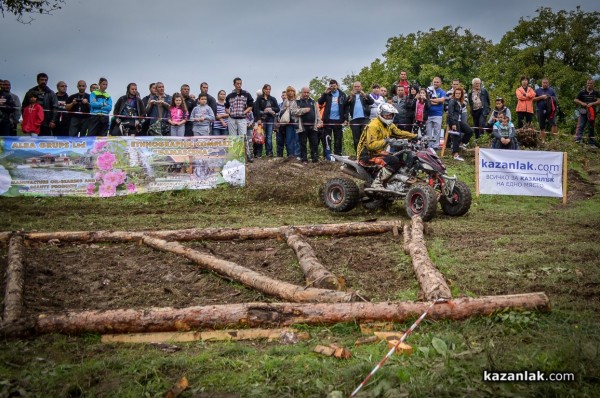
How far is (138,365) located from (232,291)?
2.21 metres

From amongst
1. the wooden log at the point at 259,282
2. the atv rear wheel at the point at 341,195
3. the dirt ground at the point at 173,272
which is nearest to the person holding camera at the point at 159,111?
the atv rear wheel at the point at 341,195

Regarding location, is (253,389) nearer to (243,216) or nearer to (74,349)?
(74,349)

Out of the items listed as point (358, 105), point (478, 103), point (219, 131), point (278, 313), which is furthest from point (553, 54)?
point (278, 313)

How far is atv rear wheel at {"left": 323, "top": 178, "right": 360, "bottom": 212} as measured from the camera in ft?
40.1

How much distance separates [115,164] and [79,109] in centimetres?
193

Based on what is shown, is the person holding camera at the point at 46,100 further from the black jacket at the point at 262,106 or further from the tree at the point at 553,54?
the tree at the point at 553,54

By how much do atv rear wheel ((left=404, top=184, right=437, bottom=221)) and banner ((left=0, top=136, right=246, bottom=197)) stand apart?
217 inches

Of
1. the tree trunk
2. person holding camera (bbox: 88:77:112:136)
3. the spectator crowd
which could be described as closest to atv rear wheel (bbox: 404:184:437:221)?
the spectator crowd

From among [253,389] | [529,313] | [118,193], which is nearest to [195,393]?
[253,389]

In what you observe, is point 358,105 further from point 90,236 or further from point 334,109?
point 90,236

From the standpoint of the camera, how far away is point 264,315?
5383 millimetres

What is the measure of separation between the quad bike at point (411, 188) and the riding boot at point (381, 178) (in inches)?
3.2

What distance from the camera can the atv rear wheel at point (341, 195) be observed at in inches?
482

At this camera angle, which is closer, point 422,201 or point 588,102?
point 422,201
